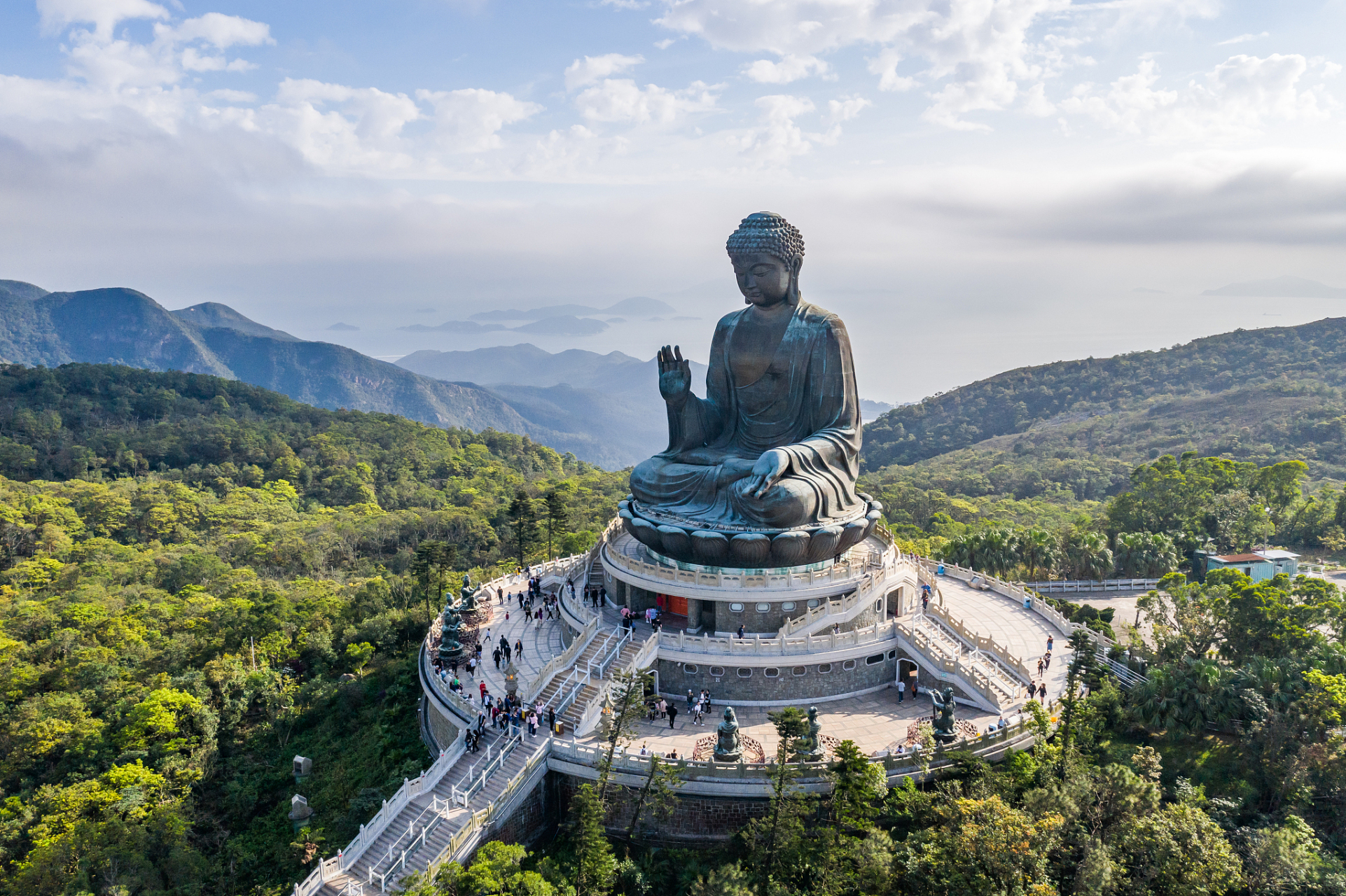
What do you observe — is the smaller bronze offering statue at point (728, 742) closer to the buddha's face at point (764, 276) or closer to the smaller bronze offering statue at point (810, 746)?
the smaller bronze offering statue at point (810, 746)

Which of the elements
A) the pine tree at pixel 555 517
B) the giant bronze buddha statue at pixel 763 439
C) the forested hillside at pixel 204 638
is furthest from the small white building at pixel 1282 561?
the pine tree at pixel 555 517

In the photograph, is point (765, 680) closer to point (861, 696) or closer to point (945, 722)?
point (861, 696)

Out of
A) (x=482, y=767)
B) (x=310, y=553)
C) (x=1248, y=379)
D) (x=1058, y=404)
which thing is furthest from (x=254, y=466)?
(x=1248, y=379)

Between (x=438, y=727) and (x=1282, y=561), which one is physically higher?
(x=1282, y=561)

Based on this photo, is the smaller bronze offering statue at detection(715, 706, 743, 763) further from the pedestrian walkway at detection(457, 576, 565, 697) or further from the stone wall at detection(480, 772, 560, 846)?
the pedestrian walkway at detection(457, 576, 565, 697)

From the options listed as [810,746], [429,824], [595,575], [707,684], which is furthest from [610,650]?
[810,746]

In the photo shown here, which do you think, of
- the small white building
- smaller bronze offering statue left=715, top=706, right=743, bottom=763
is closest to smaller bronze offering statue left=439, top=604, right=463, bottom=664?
smaller bronze offering statue left=715, top=706, right=743, bottom=763
